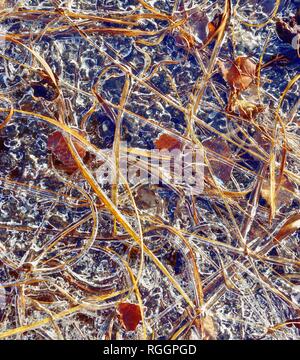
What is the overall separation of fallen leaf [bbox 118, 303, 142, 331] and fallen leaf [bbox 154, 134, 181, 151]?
1.60ft

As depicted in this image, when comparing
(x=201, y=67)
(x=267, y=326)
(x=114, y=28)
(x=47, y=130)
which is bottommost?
(x=267, y=326)

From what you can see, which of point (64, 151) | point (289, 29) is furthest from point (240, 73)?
point (64, 151)

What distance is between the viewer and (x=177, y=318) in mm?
1248

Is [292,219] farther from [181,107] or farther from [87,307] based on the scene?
[87,307]

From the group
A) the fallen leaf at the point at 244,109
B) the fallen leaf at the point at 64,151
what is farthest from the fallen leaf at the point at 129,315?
the fallen leaf at the point at 244,109

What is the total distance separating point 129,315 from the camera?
4.04 feet

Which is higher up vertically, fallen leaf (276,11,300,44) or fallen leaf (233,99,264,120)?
fallen leaf (276,11,300,44)

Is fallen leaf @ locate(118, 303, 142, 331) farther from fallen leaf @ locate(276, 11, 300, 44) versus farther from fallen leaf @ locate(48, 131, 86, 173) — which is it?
fallen leaf @ locate(276, 11, 300, 44)

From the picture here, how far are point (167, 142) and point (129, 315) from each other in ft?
1.76

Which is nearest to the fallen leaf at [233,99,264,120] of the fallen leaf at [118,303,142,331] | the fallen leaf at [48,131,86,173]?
the fallen leaf at [48,131,86,173]

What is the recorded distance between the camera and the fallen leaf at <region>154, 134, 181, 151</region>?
4.19ft

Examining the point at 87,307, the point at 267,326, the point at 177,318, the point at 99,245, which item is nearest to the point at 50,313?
the point at 87,307

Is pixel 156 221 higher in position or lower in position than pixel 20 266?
higher

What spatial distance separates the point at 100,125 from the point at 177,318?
25.0 inches
